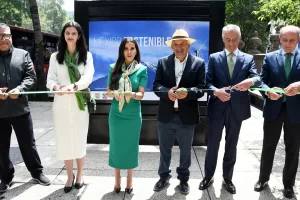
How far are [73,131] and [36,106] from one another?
7.29 metres

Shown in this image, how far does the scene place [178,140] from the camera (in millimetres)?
3924

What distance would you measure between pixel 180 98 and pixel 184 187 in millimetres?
1139

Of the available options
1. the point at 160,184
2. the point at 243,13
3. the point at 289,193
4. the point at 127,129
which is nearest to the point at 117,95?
the point at 127,129

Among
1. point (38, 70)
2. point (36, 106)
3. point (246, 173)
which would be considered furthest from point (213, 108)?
point (38, 70)

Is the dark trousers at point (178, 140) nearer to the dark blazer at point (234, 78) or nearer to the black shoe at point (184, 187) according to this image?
the black shoe at point (184, 187)

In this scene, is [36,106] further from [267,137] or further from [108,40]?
[267,137]

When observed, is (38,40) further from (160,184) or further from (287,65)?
(287,65)

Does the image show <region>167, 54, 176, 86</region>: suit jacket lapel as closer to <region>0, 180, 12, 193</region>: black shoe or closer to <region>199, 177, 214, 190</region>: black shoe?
<region>199, 177, 214, 190</region>: black shoe

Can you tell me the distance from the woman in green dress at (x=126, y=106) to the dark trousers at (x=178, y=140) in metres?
0.36

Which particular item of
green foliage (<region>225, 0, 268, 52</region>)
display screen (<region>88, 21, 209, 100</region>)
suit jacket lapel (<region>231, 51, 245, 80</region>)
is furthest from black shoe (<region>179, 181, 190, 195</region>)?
green foliage (<region>225, 0, 268, 52</region>)

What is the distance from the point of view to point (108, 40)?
211 inches

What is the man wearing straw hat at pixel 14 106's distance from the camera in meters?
3.76

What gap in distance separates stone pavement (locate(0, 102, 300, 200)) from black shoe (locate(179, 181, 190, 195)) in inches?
1.9

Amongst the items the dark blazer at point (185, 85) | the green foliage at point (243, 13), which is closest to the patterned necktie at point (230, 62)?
the dark blazer at point (185, 85)
